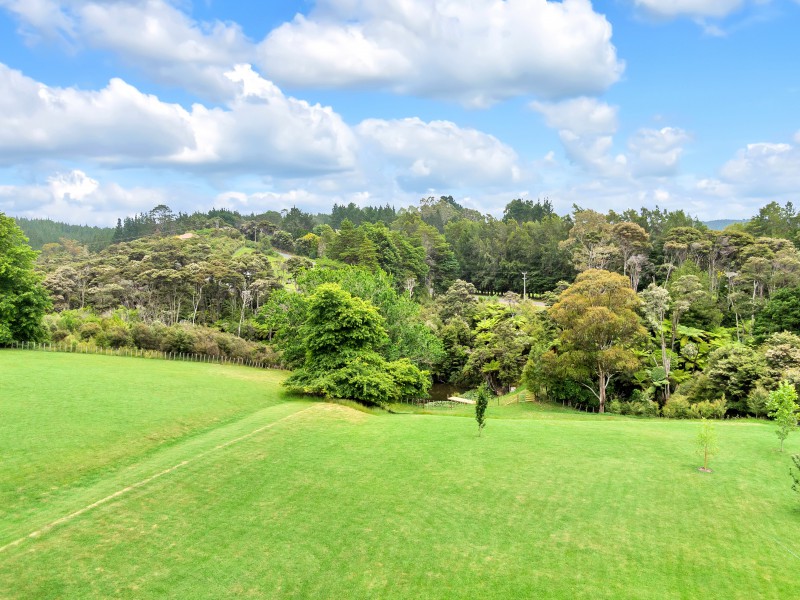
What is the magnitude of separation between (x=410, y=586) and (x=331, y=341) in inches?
836

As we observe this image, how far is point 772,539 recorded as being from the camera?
1229cm

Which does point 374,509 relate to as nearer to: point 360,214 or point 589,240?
point 589,240

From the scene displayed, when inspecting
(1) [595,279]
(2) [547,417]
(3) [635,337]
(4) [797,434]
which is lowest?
(2) [547,417]

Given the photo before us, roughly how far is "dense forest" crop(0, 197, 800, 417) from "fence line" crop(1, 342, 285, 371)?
0.73m

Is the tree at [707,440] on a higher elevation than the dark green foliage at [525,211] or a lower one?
lower

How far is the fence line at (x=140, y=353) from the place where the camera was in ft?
130

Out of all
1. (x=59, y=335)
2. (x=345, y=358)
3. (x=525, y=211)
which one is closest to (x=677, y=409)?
(x=345, y=358)

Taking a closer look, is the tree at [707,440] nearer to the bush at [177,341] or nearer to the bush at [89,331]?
the bush at [177,341]

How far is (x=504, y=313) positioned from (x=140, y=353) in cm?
3467

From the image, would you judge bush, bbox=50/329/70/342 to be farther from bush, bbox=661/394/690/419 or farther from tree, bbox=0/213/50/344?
bush, bbox=661/394/690/419

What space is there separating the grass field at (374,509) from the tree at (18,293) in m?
19.5

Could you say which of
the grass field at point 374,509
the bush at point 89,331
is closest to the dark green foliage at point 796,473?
the grass field at point 374,509

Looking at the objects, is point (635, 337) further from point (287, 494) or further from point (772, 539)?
point (287, 494)

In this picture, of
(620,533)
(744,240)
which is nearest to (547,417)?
(620,533)
